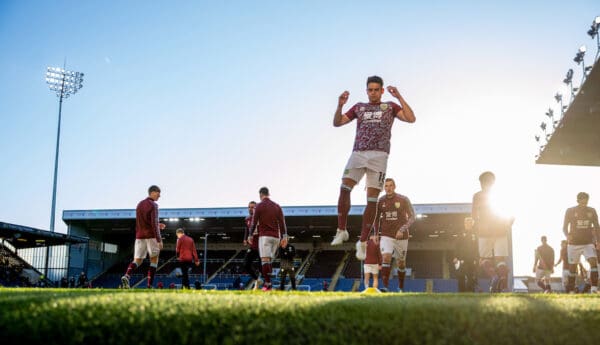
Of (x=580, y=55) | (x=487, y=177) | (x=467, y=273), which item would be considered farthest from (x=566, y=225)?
(x=580, y=55)

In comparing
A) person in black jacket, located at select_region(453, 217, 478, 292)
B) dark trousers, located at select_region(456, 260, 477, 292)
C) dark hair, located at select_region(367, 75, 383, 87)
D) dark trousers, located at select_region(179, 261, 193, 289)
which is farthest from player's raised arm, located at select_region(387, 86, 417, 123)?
dark trousers, located at select_region(179, 261, 193, 289)

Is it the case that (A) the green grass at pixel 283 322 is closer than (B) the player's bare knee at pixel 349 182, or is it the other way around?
(A) the green grass at pixel 283 322

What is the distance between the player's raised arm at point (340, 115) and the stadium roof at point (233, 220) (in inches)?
1247

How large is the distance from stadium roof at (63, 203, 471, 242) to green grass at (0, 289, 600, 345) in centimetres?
3568

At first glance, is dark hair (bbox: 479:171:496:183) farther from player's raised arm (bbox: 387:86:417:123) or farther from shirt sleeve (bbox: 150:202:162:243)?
shirt sleeve (bbox: 150:202:162:243)

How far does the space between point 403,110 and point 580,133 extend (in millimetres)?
26231

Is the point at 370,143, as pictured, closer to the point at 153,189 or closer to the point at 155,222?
the point at 153,189

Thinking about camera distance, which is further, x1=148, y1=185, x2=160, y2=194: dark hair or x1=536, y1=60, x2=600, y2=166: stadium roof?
x1=536, y1=60, x2=600, y2=166: stadium roof

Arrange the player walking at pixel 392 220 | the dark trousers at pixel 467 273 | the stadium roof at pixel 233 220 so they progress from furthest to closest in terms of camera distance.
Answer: the stadium roof at pixel 233 220
the dark trousers at pixel 467 273
the player walking at pixel 392 220

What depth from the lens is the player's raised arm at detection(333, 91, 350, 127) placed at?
292 inches

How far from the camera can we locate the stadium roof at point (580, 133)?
25.8 m

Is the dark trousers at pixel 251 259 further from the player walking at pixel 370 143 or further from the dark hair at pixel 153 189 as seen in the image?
the player walking at pixel 370 143

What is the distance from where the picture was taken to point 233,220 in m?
46.4

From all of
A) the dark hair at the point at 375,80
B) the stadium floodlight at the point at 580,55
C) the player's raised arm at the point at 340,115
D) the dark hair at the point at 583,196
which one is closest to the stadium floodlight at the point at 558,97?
the stadium floodlight at the point at 580,55
